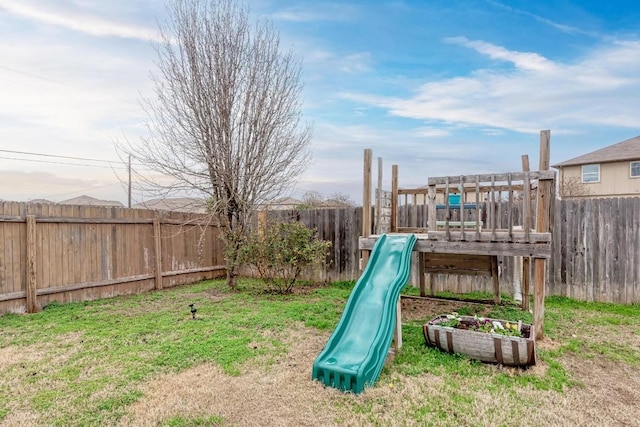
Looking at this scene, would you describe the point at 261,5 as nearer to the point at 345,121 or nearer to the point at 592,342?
the point at 345,121

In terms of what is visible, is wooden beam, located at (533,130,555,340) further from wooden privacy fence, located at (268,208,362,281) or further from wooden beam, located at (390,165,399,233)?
wooden privacy fence, located at (268,208,362,281)

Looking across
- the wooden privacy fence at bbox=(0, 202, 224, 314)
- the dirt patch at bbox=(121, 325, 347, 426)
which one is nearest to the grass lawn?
the dirt patch at bbox=(121, 325, 347, 426)

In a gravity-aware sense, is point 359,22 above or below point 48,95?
above

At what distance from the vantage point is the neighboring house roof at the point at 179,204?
8.10 meters

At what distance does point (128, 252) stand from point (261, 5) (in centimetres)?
603

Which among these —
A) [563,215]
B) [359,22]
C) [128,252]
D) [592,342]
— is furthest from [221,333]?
[359,22]

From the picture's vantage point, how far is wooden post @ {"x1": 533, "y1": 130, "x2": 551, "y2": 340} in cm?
431

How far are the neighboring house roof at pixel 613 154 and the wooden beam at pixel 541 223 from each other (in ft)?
52.7

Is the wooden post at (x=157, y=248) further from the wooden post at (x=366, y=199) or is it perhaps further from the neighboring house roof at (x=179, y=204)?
the wooden post at (x=366, y=199)

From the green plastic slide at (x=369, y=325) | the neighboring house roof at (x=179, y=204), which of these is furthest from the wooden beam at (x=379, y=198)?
the neighboring house roof at (x=179, y=204)

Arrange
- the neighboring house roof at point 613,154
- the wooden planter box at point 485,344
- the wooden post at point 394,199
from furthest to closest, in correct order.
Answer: the neighboring house roof at point 613,154
the wooden post at point 394,199
the wooden planter box at point 485,344

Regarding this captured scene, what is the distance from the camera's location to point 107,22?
7.04 m

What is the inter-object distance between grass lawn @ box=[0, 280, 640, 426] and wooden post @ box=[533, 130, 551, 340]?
29 centimetres

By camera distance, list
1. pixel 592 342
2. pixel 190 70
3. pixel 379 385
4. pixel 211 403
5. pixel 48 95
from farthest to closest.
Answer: pixel 48 95 < pixel 190 70 < pixel 592 342 < pixel 379 385 < pixel 211 403
